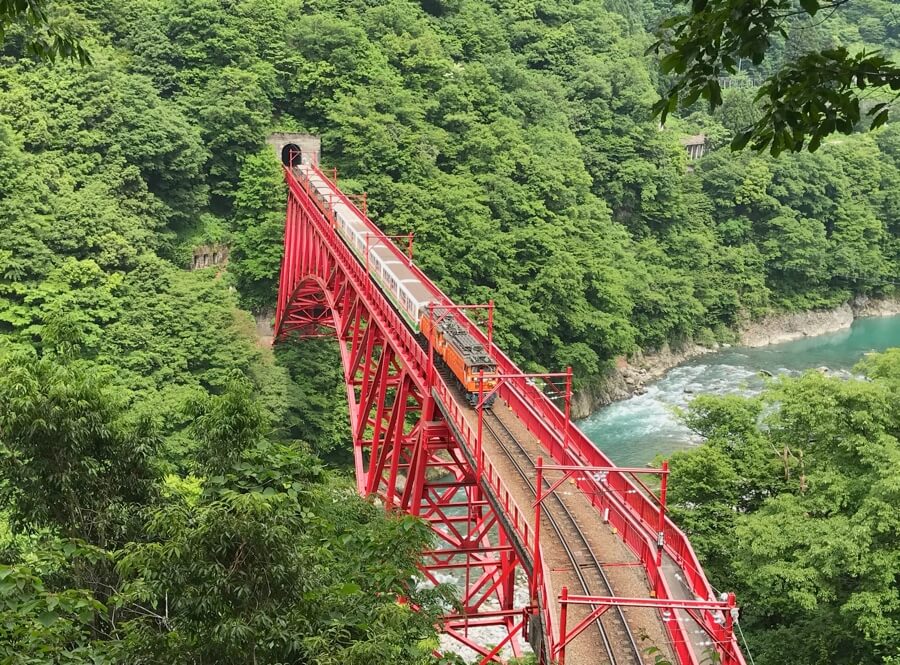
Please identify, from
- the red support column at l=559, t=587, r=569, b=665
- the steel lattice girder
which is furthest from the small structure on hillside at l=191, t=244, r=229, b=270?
the red support column at l=559, t=587, r=569, b=665

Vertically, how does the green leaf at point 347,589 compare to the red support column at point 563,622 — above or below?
above

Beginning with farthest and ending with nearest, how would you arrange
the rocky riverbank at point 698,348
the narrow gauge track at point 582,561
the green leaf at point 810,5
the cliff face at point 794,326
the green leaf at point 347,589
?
the cliff face at point 794,326 < the rocky riverbank at point 698,348 < the narrow gauge track at point 582,561 < the green leaf at point 347,589 < the green leaf at point 810,5

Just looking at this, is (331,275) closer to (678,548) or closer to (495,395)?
(495,395)

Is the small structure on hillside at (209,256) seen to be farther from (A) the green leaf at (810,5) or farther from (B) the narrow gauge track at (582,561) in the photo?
(A) the green leaf at (810,5)

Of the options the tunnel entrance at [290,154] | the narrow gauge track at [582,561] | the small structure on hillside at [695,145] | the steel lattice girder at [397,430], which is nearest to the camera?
the narrow gauge track at [582,561]

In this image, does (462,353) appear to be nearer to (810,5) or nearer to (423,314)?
(423,314)

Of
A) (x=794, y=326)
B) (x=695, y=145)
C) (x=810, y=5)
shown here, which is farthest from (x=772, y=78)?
(x=695, y=145)

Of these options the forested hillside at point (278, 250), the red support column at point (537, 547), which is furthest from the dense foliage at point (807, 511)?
the forested hillside at point (278, 250)
